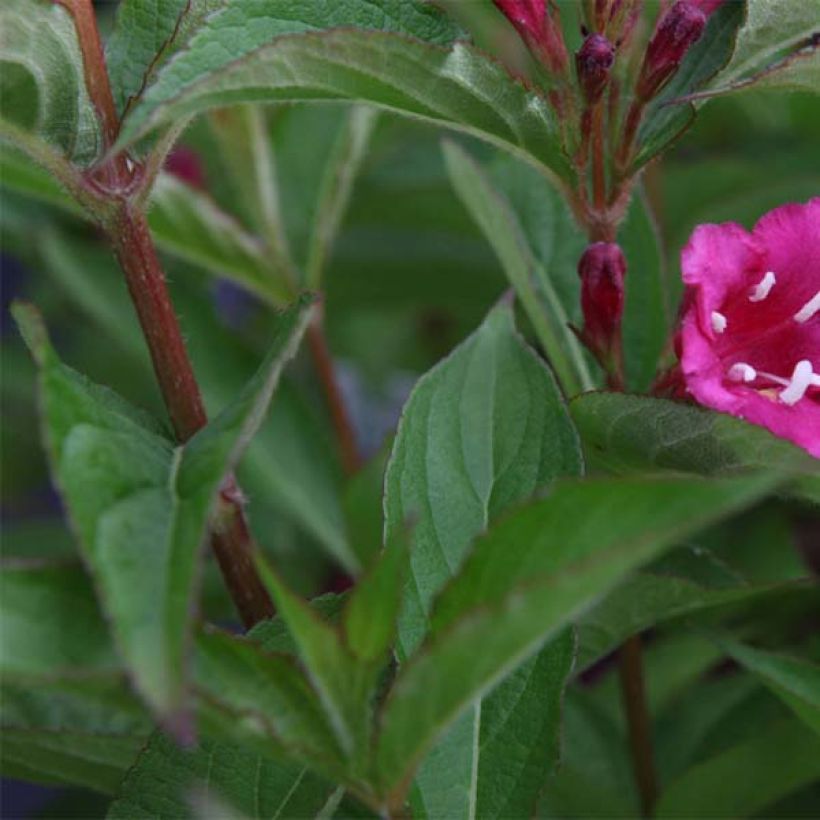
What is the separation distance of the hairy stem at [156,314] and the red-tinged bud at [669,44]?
0.96 feet

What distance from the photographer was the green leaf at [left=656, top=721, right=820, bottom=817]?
0.94 m

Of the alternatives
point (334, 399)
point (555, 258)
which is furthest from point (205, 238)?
point (555, 258)

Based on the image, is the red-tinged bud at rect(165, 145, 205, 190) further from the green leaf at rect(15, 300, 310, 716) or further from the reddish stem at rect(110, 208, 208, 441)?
the green leaf at rect(15, 300, 310, 716)

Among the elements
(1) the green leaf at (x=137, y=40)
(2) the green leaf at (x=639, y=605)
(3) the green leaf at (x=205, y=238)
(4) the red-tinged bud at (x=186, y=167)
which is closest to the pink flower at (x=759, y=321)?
(2) the green leaf at (x=639, y=605)

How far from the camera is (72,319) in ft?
6.64

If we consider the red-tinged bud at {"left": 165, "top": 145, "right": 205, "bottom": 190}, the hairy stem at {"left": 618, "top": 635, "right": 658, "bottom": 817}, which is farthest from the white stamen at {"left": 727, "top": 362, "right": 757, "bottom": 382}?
the red-tinged bud at {"left": 165, "top": 145, "right": 205, "bottom": 190}

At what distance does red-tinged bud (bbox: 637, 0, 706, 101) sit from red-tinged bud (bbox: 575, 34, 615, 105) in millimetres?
34

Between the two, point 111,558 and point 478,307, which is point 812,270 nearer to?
point 111,558

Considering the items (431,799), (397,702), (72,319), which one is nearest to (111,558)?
(397,702)

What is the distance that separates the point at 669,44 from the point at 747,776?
1.61 ft

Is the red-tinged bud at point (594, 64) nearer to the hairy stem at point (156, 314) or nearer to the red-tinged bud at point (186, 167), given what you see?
the hairy stem at point (156, 314)

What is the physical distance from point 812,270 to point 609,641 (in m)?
0.26

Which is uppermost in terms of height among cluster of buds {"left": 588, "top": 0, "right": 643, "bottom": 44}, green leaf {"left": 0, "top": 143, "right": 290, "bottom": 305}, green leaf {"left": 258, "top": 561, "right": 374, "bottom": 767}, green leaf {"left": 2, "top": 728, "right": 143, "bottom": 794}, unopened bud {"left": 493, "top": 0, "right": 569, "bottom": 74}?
cluster of buds {"left": 588, "top": 0, "right": 643, "bottom": 44}

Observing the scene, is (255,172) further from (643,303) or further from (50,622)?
(50,622)
